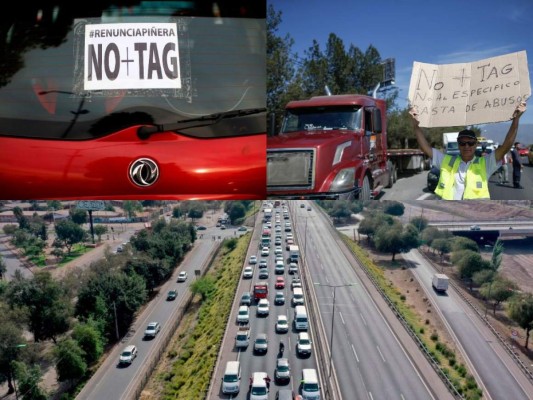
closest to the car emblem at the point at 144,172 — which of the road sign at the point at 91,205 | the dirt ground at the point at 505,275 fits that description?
the road sign at the point at 91,205

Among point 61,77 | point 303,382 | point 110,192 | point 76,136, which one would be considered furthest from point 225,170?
point 303,382

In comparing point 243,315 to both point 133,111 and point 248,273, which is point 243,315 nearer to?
point 248,273

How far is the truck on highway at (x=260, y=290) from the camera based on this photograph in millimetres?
5401

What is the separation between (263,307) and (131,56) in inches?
145

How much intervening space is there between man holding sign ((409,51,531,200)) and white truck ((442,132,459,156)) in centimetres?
4

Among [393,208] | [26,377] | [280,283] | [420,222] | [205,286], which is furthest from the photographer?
[205,286]

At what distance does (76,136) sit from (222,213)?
1494 millimetres

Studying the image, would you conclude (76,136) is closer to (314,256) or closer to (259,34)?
(259,34)

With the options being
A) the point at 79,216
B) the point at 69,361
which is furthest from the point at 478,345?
the point at 69,361

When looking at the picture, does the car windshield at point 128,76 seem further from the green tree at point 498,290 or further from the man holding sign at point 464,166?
the green tree at point 498,290

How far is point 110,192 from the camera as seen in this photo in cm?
278

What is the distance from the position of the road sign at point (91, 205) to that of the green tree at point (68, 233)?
0.83 meters

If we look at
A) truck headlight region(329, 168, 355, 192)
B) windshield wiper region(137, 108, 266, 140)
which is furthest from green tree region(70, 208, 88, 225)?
truck headlight region(329, 168, 355, 192)

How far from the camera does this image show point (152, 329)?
5461mm
